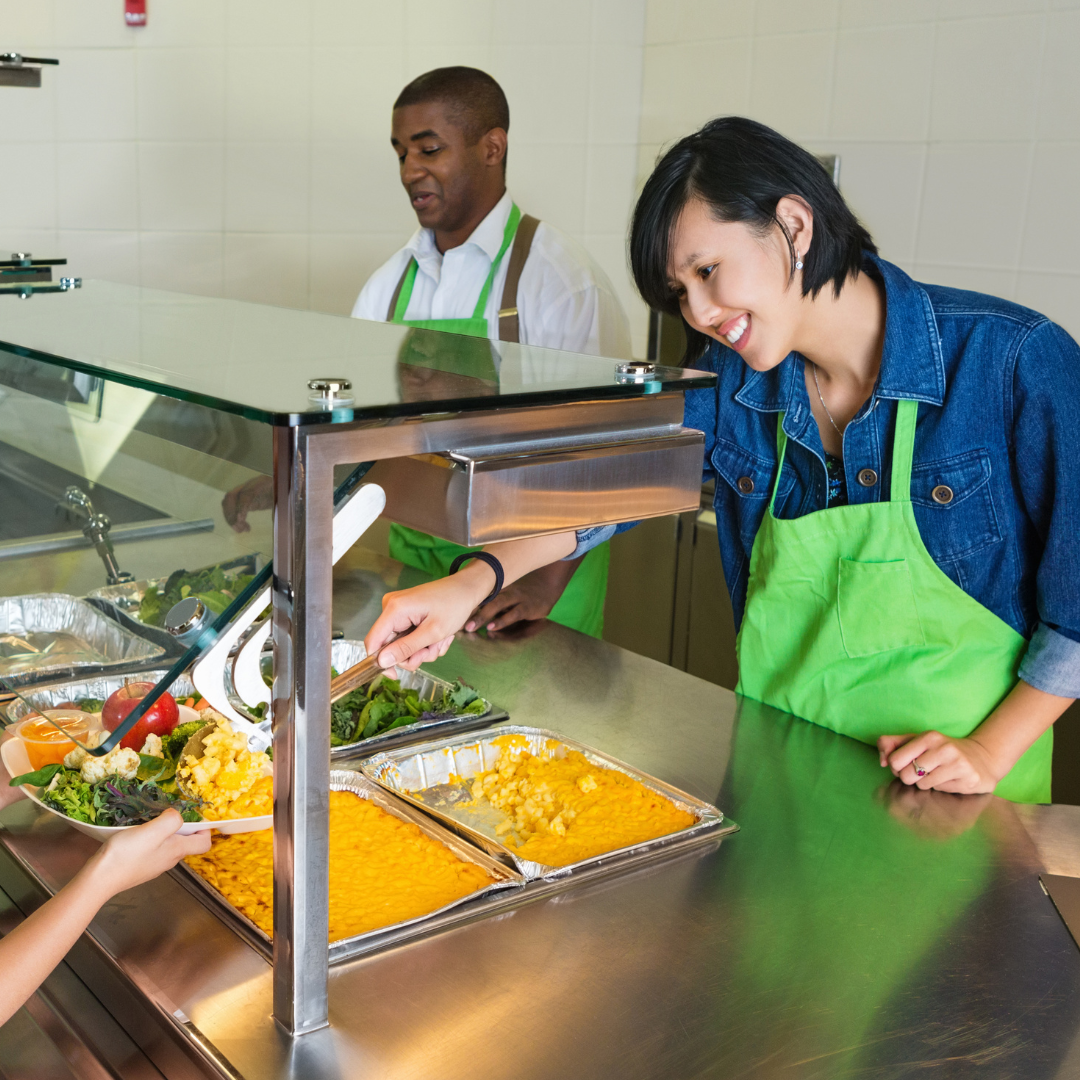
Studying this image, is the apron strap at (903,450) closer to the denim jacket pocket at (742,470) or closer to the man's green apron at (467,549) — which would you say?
the denim jacket pocket at (742,470)

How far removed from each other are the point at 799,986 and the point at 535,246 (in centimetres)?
169

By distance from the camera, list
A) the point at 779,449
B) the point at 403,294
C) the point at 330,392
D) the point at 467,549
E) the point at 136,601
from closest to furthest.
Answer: the point at 330,392 → the point at 136,601 → the point at 779,449 → the point at 467,549 → the point at 403,294

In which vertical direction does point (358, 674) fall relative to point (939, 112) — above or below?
below

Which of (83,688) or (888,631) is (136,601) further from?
(888,631)

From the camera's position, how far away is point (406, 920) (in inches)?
37.9

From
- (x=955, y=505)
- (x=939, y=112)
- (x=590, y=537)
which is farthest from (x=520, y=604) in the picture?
(x=939, y=112)

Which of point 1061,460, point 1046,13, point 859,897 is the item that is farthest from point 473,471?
point 1046,13

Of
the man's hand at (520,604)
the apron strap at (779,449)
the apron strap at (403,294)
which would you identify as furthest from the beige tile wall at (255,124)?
the apron strap at (779,449)

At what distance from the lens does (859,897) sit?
1036 mm

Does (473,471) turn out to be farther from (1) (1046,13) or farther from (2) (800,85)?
(2) (800,85)

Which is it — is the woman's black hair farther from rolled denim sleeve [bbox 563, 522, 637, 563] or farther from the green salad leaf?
the green salad leaf

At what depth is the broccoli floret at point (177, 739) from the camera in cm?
111

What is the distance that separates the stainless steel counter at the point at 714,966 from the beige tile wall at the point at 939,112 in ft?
5.03

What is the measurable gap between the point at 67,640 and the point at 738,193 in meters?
0.78
